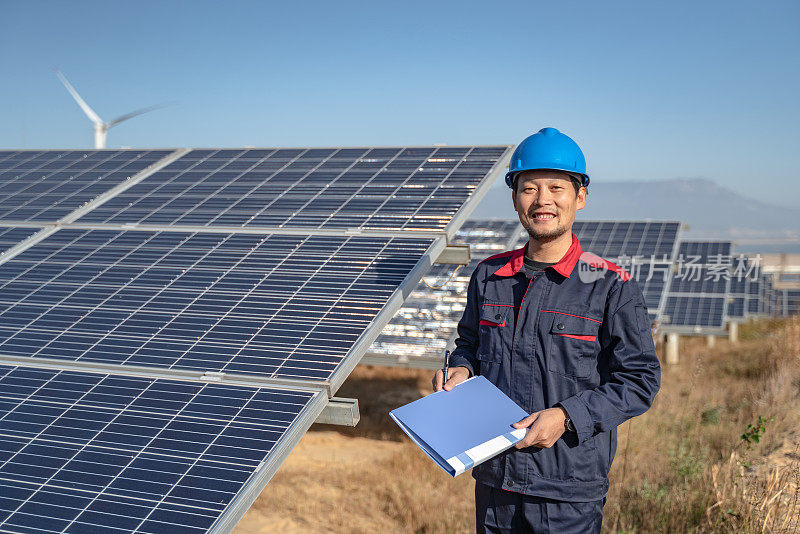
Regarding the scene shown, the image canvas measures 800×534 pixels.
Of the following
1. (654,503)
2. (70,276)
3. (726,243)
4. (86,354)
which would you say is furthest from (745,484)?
(726,243)

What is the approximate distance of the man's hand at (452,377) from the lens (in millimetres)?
3562

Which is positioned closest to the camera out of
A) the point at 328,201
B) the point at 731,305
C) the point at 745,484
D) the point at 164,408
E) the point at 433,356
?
the point at 164,408

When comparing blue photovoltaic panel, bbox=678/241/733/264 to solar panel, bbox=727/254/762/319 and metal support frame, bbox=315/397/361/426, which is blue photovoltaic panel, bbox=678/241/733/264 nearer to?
solar panel, bbox=727/254/762/319

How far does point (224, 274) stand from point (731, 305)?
2171 centimetres

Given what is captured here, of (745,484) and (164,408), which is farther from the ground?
(164,408)

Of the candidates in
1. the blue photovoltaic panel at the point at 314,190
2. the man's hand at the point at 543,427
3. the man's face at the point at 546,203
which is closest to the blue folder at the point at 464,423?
the man's hand at the point at 543,427

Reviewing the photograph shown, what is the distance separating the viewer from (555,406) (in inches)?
131

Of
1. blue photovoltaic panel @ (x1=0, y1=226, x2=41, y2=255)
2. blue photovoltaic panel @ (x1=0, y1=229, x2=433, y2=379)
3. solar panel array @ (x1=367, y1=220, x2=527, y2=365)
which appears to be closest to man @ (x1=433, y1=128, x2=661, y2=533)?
blue photovoltaic panel @ (x1=0, y1=229, x2=433, y2=379)

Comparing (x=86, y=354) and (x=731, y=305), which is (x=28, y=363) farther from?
(x=731, y=305)

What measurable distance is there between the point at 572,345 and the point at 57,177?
9.74 m

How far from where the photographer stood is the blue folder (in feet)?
10.1

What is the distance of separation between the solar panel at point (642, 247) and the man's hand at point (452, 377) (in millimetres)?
14996

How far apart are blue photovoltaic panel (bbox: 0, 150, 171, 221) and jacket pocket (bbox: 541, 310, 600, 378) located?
296 inches

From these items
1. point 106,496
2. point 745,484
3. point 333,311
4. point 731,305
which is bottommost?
point 731,305
